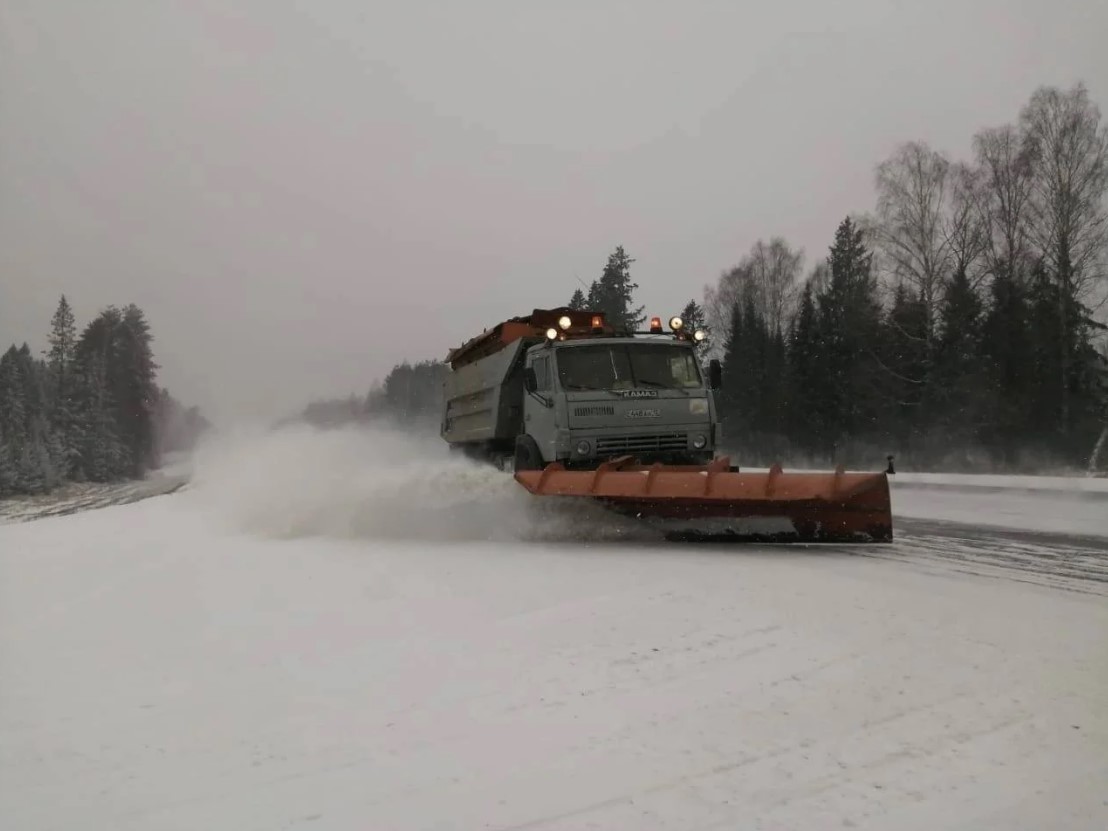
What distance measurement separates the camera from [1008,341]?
2955 cm

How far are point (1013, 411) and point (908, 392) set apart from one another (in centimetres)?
598

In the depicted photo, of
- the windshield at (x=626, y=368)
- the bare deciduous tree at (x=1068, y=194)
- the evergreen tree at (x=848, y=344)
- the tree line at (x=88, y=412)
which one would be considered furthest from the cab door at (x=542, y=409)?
the evergreen tree at (x=848, y=344)

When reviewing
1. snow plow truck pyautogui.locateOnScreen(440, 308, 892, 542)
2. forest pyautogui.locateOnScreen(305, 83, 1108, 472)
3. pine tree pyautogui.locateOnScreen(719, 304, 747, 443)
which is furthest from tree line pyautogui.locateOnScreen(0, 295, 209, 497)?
pine tree pyautogui.locateOnScreen(719, 304, 747, 443)

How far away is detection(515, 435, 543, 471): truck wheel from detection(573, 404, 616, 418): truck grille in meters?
0.78

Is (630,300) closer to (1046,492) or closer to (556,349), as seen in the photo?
(1046,492)

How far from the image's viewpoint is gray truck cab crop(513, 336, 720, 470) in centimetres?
902

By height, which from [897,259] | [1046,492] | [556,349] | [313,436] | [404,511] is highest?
[897,259]

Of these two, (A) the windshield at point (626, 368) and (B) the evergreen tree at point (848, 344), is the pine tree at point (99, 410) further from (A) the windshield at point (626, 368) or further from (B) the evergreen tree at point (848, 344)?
(B) the evergreen tree at point (848, 344)

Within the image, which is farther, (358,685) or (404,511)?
(404,511)

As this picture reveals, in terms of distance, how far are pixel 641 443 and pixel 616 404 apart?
0.54 m

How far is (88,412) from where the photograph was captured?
34.7 m

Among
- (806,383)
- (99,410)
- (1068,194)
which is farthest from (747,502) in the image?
(806,383)

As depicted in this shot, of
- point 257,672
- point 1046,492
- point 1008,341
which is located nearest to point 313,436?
point 257,672

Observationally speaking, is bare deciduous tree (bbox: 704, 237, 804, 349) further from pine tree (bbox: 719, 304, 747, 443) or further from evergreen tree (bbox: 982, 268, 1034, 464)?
evergreen tree (bbox: 982, 268, 1034, 464)
